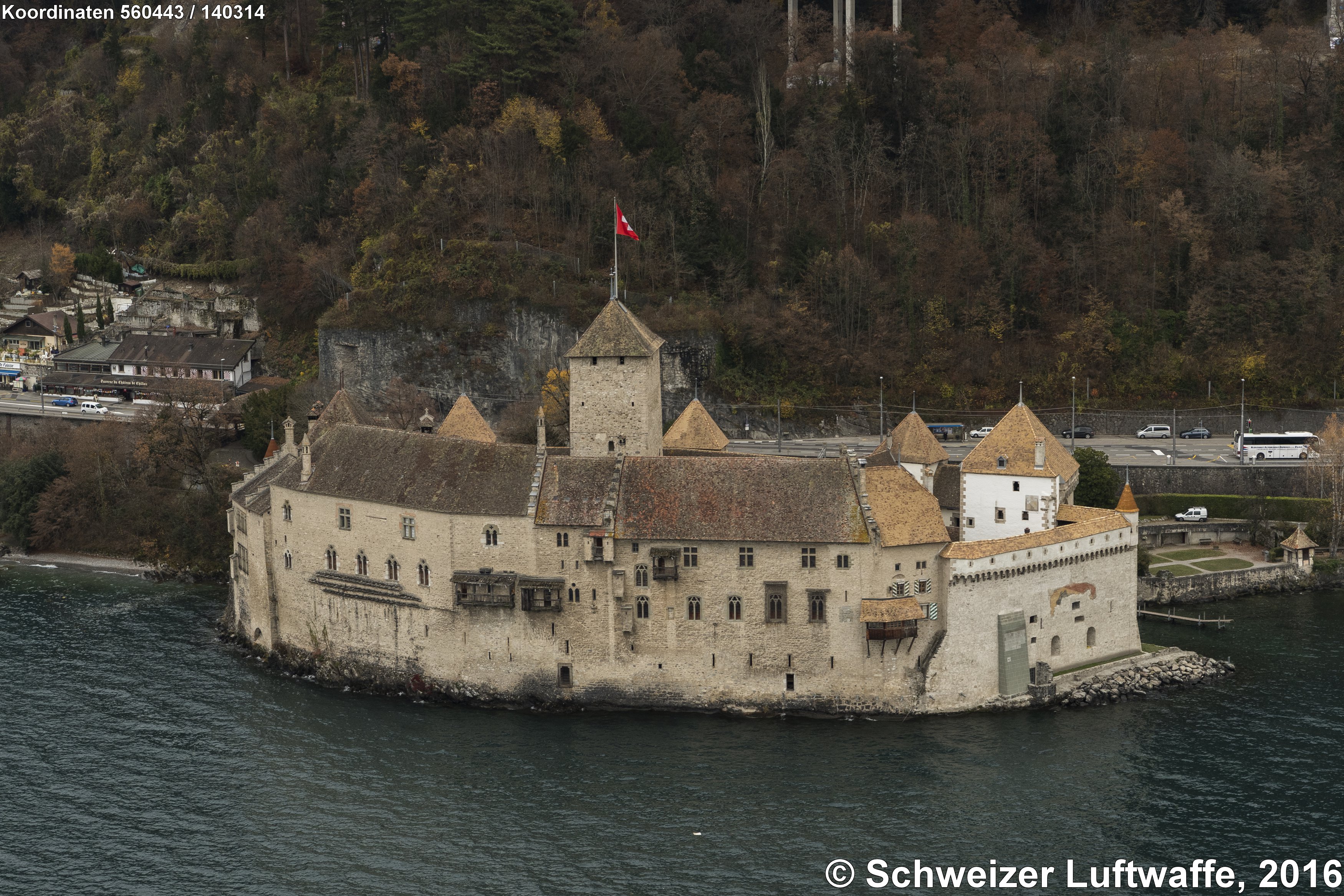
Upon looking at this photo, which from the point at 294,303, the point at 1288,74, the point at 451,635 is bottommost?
the point at 451,635

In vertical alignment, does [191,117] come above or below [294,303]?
above

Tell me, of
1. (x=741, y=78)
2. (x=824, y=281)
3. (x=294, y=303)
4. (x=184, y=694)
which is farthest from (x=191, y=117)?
(x=184, y=694)

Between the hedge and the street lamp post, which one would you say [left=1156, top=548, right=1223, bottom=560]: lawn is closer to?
the hedge

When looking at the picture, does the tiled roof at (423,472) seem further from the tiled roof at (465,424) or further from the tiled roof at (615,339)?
the tiled roof at (465,424)

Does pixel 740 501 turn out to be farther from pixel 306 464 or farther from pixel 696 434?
pixel 306 464

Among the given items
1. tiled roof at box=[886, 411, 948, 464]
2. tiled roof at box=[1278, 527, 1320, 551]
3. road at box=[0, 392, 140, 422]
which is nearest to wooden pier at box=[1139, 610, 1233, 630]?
tiled roof at box=[1278, 527, 1320, 551]

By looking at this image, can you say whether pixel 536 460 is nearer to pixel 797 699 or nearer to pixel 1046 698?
pixel 797 699

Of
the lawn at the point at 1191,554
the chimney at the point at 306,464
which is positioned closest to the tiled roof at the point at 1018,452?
the lawn at the point at 1191,554

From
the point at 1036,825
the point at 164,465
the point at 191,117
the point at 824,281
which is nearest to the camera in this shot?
the point at 1036,825
